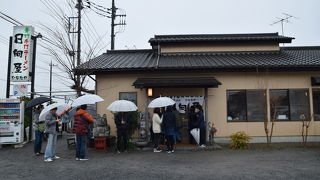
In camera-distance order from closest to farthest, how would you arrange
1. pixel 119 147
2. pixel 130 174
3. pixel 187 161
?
pixel 130 174
pixel 187 161
pixel 119 147

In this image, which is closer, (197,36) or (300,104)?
(300,104)

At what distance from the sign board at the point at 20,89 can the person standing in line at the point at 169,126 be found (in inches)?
289

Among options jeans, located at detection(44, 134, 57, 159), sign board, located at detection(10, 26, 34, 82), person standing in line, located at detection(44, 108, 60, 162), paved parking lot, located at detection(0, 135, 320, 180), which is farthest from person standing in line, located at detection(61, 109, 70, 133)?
jeans, located at detection(44, 134, 57, 159)

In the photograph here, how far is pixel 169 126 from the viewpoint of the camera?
942 centimetres

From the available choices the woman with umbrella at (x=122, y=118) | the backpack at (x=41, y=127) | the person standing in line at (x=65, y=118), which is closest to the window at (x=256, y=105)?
the woman with umbrella at (x=122, y=118)

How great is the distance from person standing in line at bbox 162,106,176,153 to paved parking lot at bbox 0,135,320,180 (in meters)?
0.40

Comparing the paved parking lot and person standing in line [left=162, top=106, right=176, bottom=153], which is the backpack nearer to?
Result: the paved parking lot

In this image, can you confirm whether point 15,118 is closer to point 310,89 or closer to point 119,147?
point 119,147

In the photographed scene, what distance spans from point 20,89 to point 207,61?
9.18 m

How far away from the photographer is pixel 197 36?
1537cm

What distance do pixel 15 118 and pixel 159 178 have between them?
29.1 ft

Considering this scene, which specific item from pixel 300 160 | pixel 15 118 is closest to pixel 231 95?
pixel 300 160

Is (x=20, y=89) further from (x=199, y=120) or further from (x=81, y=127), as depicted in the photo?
(x=199, y=120)

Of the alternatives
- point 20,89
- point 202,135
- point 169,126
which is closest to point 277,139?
point 202,135
